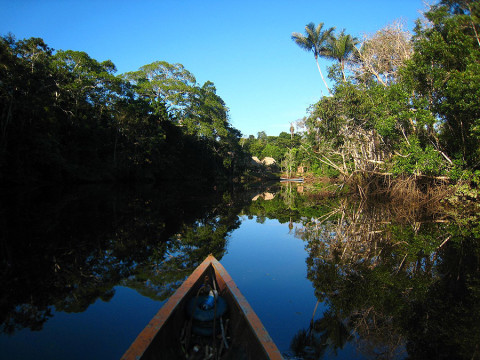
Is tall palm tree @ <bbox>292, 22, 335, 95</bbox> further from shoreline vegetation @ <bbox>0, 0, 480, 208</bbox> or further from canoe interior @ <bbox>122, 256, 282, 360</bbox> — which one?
canoe interior @ <bbox>122, 256, 282, 360</bbox>

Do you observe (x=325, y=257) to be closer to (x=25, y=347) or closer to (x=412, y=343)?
(x=412, y=343)

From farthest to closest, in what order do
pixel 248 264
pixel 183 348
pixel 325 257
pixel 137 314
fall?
pixel 325 257 → pixel 248 264 → pixel 137 314 → pixel 183 348

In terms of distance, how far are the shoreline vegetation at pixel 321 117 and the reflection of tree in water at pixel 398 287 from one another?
14.6 feet

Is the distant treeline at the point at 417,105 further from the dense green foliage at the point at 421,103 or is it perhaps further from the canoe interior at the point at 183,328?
the canoe interior at the point at 183,328

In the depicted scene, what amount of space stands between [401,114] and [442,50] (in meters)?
2.67

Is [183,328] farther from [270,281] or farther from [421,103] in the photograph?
[421,103]

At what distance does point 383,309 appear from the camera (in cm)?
403

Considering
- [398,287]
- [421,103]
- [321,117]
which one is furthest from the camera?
[321,117]

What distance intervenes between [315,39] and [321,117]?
1051 cm

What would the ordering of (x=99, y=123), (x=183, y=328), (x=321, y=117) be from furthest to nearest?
(x=99, y=123) → (x=321, y=117) → (x=183, y=328)

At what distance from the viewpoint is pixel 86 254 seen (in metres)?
6.39

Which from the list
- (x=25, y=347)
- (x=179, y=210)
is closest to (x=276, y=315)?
(x=25, y=347)

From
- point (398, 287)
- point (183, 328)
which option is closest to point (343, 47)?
point (398, 287)

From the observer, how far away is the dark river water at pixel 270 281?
10.7ft
